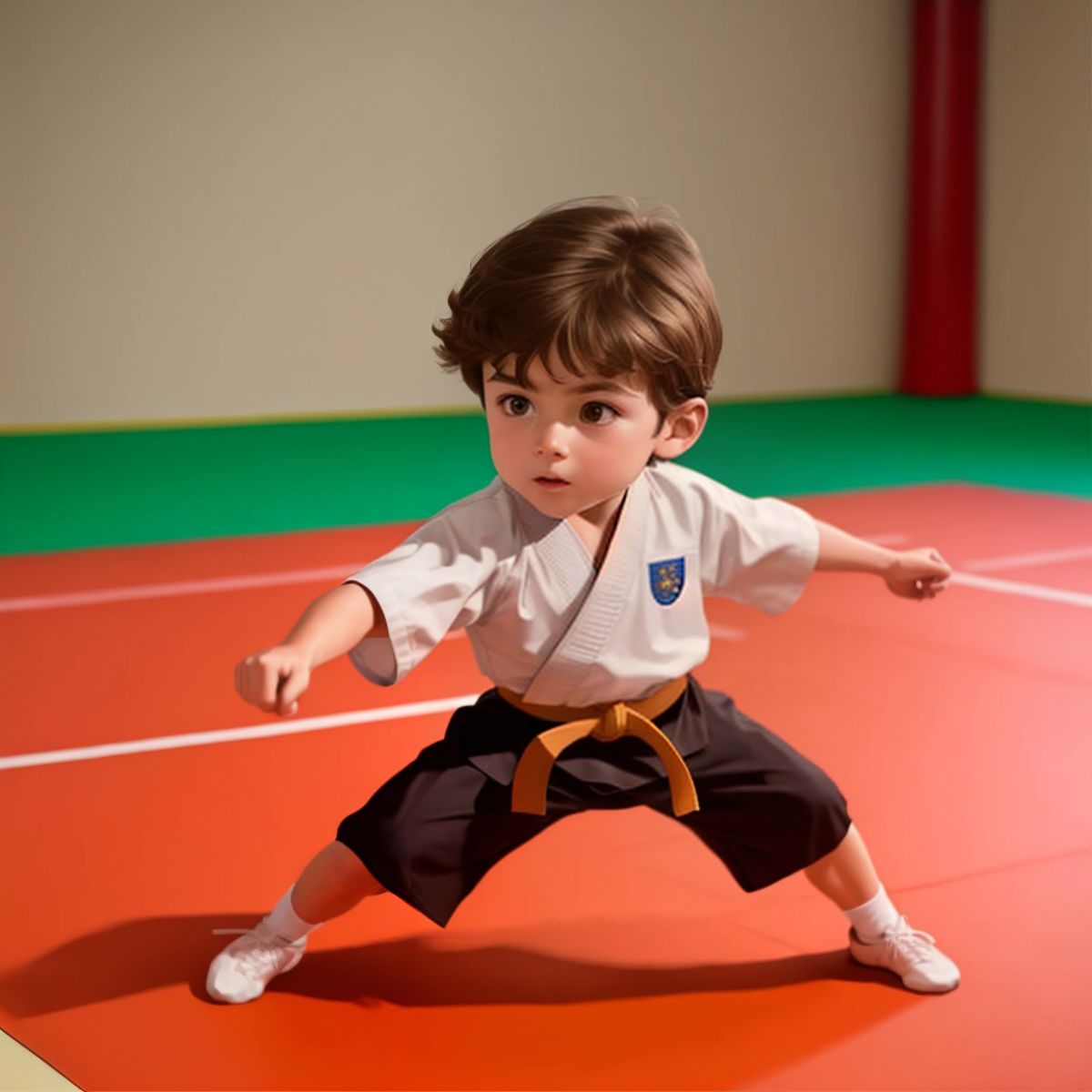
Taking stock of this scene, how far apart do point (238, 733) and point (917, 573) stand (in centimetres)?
151

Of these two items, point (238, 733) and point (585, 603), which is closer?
point (585, 603)

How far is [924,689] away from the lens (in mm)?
3441

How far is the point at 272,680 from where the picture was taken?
1.60 meters

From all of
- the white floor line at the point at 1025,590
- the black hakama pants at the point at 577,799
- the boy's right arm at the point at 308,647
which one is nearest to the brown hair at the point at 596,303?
the boy's right arm at the point at 308,647

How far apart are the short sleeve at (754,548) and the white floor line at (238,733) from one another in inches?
41.2

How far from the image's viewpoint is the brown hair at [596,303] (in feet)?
6.01

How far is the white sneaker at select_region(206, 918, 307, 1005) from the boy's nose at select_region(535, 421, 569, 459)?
714 mm

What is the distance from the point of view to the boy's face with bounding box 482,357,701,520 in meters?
1.85

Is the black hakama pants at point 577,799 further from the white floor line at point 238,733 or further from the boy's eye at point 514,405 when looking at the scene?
the white floor line at point 238,733

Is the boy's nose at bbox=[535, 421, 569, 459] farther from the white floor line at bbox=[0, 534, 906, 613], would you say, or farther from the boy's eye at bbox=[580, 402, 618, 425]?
the white floor line at bbox=[0, 534, 906, 613]

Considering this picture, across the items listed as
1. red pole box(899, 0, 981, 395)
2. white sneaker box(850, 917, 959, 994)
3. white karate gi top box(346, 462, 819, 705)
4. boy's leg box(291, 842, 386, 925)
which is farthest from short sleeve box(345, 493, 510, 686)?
red pole box(899, 0, 981, 395)

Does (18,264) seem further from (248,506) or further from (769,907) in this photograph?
(769,907)

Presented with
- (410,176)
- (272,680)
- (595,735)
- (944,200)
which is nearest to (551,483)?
(595,735)

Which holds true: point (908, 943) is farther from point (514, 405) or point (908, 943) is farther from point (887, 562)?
point (514, 405)
